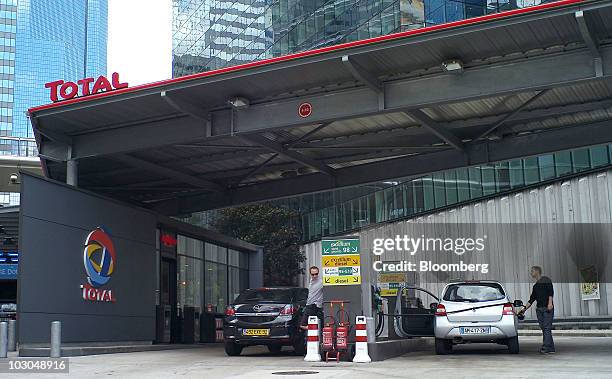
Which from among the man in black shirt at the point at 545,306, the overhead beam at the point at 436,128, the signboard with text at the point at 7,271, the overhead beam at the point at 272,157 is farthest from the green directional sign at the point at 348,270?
the signboard with text at the point at 7,271

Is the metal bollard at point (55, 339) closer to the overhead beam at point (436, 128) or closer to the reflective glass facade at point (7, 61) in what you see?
the overhead beam at point (436, 128)

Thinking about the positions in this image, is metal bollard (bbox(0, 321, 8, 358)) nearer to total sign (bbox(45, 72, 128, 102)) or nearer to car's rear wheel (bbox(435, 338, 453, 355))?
total sign (bbox(45, 72, 128, 102))

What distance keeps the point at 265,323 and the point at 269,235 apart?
3031 centimetres

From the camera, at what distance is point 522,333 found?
30.7 meters

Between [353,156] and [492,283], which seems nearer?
[492,283]

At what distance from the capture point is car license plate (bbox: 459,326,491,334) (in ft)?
47.1

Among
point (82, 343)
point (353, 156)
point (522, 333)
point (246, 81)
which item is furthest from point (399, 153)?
point (522, 333)

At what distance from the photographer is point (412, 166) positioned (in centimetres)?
2091

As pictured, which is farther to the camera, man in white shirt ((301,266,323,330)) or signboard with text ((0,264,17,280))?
signboard with text ((0,264,17,280))

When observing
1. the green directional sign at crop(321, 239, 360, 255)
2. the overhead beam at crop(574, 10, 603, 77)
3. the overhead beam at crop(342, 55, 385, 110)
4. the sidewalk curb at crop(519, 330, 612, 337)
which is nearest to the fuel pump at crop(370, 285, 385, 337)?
the green directional sign at crop(321, 239, 360, 255)

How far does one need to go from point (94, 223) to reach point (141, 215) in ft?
8.99

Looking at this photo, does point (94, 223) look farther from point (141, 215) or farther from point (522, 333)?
point (522, 333)

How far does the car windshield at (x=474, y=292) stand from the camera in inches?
578

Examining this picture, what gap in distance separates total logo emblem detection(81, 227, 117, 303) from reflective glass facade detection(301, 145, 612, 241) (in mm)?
13826
